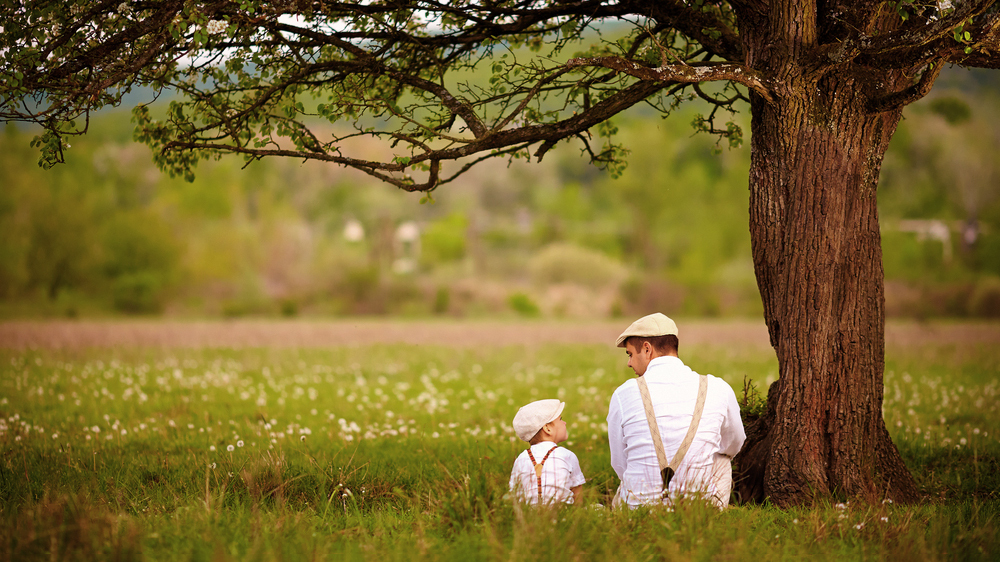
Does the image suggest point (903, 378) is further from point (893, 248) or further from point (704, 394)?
point (893, 248)

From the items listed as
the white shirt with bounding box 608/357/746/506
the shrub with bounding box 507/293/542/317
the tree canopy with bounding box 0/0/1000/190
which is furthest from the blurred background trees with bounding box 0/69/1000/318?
the white shirt with bounding box 608/357/746/506

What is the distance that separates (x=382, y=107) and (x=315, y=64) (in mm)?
1101

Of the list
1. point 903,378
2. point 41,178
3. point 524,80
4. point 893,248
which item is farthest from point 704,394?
point 893,248

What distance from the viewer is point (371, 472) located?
20.3 ft

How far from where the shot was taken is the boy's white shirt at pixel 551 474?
4582mm

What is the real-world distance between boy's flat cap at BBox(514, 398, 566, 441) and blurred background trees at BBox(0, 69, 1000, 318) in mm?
25229

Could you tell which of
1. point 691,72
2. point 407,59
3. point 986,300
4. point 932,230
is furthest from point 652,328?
point 932,230

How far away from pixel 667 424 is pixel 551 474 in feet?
2.68

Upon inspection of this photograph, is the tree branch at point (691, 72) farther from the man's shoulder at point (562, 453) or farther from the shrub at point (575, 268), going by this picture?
the shrub at point (575, 268)

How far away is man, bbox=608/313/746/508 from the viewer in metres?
4.52

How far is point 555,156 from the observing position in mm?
112000

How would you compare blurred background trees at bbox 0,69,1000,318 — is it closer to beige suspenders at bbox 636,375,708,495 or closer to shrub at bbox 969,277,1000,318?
shrub at bbox 969,277,1000,318

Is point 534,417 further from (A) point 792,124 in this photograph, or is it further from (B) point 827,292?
(A) point 792,124

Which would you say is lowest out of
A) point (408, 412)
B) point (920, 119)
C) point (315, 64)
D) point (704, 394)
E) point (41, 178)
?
point (408, 412)
